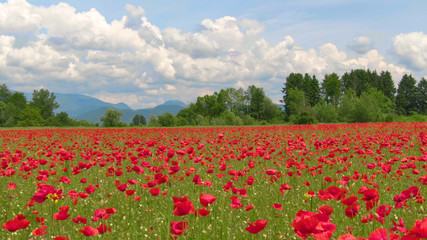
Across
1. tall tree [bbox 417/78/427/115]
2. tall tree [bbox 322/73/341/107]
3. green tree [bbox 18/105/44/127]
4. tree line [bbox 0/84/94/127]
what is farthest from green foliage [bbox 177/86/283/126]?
tall tree [bbox 417/78/427/115]

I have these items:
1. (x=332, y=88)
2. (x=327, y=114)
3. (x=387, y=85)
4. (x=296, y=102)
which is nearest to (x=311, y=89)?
(x=332, y=88)

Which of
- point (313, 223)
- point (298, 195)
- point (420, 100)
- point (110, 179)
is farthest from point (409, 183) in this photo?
point (420, 100)

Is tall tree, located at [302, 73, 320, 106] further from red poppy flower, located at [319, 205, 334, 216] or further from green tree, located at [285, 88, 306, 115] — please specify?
red poppy flower, located at [319, 205, 334, 216]

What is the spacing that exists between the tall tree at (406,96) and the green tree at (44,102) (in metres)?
105

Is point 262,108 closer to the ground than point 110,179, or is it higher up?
higher up

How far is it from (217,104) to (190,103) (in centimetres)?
1198

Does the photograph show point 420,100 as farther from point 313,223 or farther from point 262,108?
point 313,223

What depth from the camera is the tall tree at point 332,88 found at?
8931 cm

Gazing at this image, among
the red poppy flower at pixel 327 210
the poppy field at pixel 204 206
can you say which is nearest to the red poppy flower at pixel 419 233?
the poppy field at pixel 204 206

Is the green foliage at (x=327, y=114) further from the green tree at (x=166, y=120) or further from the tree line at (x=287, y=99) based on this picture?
the green tree at (x=166, y=120)

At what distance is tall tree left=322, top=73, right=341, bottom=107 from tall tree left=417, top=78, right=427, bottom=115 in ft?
73.3

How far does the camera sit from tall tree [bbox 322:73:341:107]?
293ft

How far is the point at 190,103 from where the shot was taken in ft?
320

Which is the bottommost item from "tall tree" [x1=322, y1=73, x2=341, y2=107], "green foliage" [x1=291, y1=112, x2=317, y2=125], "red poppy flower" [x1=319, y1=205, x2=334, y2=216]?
"red poppy flower" [x1=319, y1=205, x2=334, y2=216]
